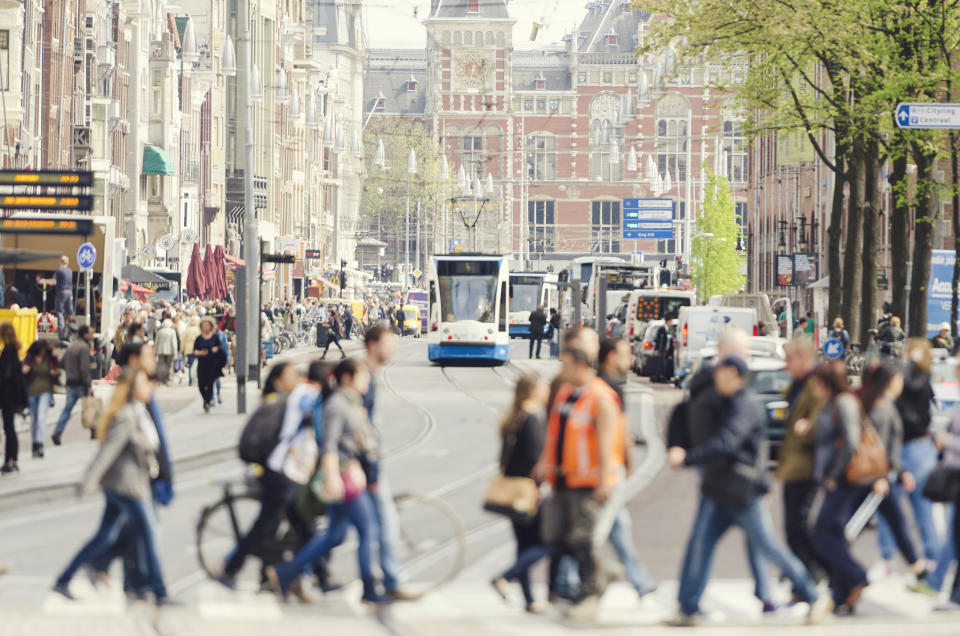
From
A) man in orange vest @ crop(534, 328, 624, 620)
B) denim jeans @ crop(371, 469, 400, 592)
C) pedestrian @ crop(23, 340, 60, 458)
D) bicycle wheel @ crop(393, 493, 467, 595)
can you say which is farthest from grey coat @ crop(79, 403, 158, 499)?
pedestrian @ crop(23, 340, 60, 458)

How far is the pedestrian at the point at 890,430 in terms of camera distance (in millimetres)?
11234

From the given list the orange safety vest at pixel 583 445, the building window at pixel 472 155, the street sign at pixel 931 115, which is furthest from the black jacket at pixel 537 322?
the building window at pixel 472 155

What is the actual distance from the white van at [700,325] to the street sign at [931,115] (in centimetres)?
1464

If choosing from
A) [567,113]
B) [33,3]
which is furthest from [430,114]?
[33,3]

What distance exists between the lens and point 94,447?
22359 millimetres

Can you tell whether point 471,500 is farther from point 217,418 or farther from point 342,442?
point 217,418

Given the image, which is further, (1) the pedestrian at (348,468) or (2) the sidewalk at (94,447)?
(2) the sidewalk at (94,447)

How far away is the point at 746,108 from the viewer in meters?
40.2

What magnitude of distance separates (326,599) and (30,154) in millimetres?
43173

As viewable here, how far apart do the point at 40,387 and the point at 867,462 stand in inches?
495

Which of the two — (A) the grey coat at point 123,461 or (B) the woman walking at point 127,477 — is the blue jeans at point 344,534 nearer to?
(B) the woman walking at point 127,477

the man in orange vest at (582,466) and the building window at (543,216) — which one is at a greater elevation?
the building window at (543,216)

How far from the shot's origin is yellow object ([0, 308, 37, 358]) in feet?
99.0

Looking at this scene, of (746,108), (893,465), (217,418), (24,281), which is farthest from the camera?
(746,108)
